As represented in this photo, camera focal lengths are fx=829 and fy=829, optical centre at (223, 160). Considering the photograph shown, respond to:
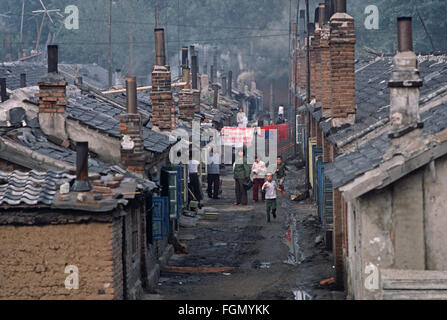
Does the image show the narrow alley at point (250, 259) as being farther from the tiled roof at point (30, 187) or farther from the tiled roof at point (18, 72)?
the tiled roof at point (18, 72)

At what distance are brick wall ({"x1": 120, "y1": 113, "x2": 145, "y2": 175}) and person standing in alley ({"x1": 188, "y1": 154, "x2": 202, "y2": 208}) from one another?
10.5 meters

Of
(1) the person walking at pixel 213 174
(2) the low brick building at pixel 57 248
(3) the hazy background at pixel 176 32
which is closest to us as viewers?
(2) the low brick building at pixel 57 248

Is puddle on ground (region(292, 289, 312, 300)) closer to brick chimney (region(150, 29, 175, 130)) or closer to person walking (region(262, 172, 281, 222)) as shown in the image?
brick chimney (region(150, 29, 175, 130))

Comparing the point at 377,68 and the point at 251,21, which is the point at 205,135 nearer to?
the point at 377,68

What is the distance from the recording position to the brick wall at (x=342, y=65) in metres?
18.4

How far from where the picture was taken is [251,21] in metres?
85.5

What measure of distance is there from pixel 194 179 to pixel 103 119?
30.6 ft

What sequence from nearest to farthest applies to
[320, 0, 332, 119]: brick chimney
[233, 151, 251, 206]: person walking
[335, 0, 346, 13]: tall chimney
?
[335, 0, 346, 13]: tall chimney < [320, 0, 332, 119]: brick chimney < [233, 151, 251, 206]: person walking

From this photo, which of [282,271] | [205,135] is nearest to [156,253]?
[282,271]

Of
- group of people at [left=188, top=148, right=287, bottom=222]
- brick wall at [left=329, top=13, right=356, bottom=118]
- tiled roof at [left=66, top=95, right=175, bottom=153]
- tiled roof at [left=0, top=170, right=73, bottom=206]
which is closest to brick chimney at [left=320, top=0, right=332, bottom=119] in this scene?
brick wall at [left=329, top=13, right=356, bottom=118]

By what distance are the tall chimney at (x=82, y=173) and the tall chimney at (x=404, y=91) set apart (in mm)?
4714

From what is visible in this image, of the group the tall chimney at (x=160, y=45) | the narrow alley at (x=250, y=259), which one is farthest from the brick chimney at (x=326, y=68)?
the tall chimney at (x=160, y=45)

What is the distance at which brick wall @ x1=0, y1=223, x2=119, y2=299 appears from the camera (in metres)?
12.5

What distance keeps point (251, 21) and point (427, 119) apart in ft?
240
